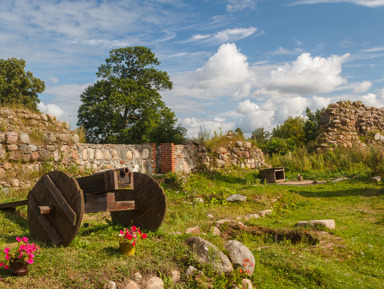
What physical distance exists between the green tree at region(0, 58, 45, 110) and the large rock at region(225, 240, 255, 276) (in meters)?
21.2

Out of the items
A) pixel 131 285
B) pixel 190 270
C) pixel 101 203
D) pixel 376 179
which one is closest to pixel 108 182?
pixel 101 203

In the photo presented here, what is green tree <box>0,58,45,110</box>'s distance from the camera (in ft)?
74.5

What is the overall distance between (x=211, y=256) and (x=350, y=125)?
20.8 metres

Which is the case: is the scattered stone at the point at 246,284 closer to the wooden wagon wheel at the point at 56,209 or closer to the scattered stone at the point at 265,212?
the wooden wagon wheel at the point at 56,209

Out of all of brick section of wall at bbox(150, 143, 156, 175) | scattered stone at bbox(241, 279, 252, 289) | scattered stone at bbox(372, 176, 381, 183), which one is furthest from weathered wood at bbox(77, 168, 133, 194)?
scattered stone at bbox(372, 176, 381, 183)

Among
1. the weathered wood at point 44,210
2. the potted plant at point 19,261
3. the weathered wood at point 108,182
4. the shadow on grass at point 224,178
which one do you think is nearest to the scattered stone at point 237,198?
the shadow on grass at point 224,178

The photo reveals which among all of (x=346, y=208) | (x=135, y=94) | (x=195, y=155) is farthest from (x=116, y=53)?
(x=346, y=208)

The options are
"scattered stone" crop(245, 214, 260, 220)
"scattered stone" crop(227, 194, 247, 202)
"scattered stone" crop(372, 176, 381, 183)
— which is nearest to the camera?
"scattered stone" crop(245, 214, 260, 220)

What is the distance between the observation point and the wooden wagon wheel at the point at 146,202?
536 cm

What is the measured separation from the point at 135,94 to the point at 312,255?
62.3 ft

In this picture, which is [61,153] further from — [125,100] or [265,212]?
[125,100]

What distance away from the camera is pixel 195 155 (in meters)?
14.9

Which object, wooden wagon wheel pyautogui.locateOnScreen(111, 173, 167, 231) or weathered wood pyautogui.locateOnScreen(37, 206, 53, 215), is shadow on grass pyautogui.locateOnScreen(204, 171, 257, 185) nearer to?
wooden wagon wheel pyautogui.locateOnScreen(111, 173, 167, 231)

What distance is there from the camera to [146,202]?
5.48 metres
